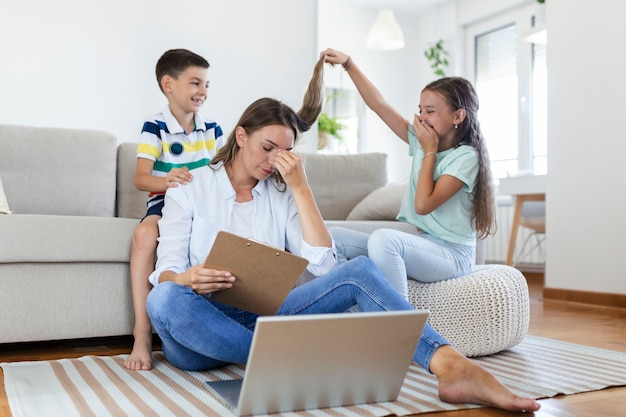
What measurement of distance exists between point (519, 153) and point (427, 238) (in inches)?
158

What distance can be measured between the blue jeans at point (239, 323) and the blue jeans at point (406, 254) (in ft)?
1.18

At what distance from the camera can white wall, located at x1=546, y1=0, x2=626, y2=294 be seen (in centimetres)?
Answer: 353

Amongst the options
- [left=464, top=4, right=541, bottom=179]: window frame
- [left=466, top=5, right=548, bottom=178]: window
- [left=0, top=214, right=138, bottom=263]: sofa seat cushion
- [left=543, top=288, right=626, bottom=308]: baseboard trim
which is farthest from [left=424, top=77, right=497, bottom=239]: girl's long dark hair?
[left=464, top=4, right=541, bottom=179]: window frame

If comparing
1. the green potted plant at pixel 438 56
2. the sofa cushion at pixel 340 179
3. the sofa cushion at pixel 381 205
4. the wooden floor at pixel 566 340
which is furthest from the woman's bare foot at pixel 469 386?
the green potted plant at pixel 438 56

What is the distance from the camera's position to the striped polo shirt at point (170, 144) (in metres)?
2.16

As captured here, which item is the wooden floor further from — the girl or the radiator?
the radiator

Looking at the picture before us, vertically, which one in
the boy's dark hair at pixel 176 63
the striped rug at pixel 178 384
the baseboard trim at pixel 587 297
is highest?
the boy's dark hair at pixel 176 63

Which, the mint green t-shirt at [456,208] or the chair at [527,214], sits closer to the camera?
the mint green t-shirt at [456,208]

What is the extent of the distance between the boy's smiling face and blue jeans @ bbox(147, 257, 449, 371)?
2.74 feet

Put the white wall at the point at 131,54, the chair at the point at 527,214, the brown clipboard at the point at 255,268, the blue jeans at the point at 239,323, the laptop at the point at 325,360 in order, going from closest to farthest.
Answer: the laptop at the point at 325,360, the brown clipboard at the point at 255,268, the blue jeans at the point at 239,323, the white wall at the point at 131,54, the chair at the point at 527,214

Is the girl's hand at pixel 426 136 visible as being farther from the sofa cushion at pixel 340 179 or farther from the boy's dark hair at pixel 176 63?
the sofa cushion at pixel 340 179

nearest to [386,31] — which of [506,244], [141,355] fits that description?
[506,244]

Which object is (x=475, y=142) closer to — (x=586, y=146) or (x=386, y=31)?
(x=586, y=146)

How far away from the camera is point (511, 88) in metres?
6.03
